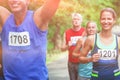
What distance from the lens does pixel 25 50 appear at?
154 inches

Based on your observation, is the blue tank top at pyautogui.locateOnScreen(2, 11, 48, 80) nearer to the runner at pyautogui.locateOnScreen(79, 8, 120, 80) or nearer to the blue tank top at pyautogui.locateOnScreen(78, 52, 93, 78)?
the runner at pyautogui.locateOnScreen(79, 8, 120, 80)

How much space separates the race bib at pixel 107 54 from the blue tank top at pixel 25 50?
1429mm

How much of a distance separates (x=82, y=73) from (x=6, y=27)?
10.6 feet

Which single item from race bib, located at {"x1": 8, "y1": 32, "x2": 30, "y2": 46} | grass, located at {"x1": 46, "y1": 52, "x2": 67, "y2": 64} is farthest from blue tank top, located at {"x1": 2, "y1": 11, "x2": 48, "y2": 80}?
grass, located at {"x1": 46, "y1": 52, "x2": 67, "y2": 64}

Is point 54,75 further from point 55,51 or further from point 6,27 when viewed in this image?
point 6,27

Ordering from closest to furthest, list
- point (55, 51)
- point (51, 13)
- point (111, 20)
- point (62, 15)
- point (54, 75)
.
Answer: point (51, 13) < point (111, 20) < point (54, 75) < point (62, 15) < point (55, 51)

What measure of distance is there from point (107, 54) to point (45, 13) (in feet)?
5.46

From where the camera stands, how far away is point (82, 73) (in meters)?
7.01

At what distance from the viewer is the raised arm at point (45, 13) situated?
12.3ft

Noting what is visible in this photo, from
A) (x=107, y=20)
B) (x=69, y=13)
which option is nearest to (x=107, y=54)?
(x=107, y=20)

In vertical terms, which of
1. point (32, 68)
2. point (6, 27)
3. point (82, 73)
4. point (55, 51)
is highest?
point (6, 27)

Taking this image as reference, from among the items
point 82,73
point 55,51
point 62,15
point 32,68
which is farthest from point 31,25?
point 55,51

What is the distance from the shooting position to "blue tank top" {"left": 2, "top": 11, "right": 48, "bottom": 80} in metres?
3.85

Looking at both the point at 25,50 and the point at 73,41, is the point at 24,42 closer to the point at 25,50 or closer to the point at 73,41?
the point at 25,50
